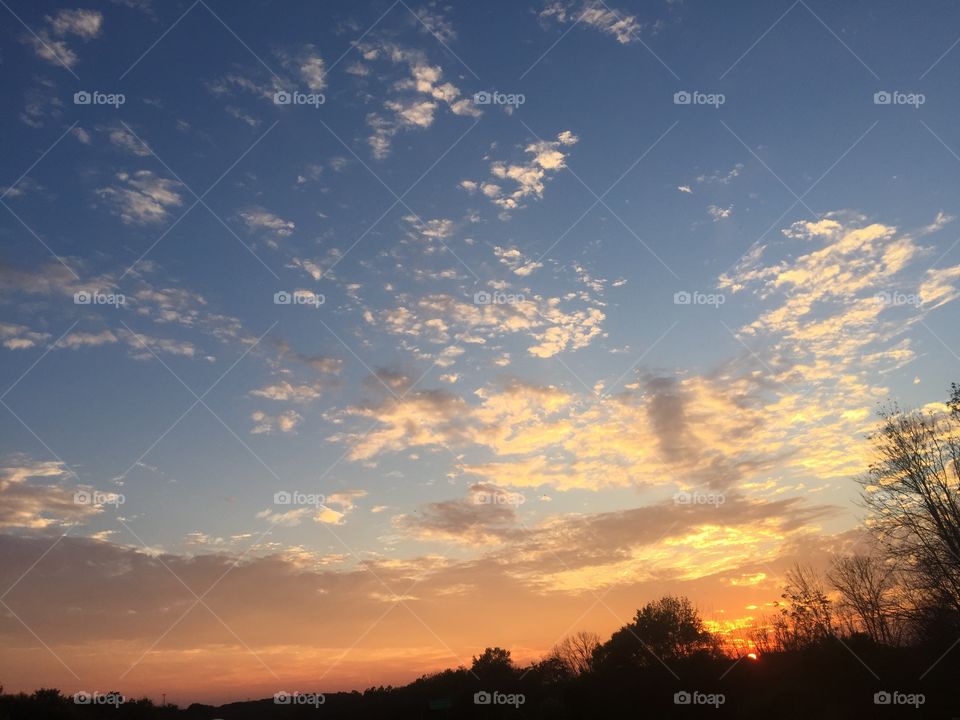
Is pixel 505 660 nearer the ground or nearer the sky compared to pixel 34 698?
nearer the ground

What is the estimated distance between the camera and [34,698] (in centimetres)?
3431

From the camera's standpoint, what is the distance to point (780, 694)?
128ft

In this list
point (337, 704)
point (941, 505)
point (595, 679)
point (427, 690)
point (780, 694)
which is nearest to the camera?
point (941, 505)

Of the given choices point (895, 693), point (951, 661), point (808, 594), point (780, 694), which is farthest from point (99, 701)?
point (808, 594)

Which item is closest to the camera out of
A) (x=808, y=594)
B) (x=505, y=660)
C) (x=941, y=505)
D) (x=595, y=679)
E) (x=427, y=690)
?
(x=941, y=505)

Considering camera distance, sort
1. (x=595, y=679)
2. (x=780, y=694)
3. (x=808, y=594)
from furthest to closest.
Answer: (x=808, y=594) < (x=595, y=679) < (x=780, y=694)

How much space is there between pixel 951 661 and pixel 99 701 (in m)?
50.5

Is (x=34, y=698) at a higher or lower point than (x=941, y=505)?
lower

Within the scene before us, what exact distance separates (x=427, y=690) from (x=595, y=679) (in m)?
23.1

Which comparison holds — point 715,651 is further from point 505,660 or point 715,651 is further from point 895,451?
point 895,451

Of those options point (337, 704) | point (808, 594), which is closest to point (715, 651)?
point (808, 594)

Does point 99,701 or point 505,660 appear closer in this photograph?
point 99,701

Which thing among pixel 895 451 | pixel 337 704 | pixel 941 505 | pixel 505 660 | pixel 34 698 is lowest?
pixel 337 704

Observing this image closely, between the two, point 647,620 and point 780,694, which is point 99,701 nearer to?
point 780,694
